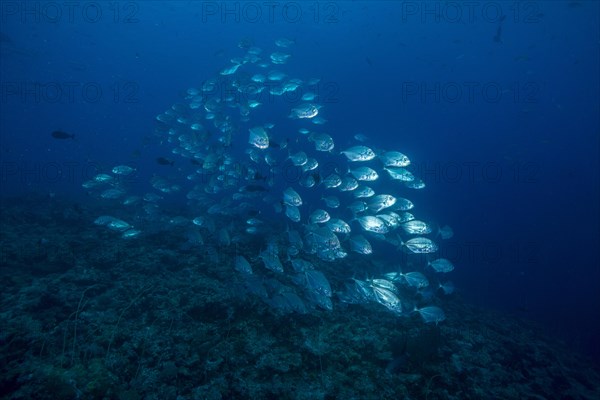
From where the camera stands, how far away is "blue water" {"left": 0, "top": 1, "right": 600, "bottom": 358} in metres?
32.5

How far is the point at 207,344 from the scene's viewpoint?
15.4ft

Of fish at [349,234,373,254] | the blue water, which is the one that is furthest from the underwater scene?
the blue water

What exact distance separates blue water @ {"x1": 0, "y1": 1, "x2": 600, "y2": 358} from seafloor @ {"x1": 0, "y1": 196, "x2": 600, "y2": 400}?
18.4m

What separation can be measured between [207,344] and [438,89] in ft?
195

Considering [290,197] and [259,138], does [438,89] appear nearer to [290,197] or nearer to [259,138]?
[259,138]

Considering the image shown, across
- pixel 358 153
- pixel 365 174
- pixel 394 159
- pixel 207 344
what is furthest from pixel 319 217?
pixel 207 344

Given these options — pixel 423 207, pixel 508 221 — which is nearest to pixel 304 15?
pixel 423 207

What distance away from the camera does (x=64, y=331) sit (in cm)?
457

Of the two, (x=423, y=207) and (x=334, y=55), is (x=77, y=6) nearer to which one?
(x=334, y=55)

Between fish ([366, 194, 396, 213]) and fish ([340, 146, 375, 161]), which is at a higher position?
fish ([340, 146, 375, 161])

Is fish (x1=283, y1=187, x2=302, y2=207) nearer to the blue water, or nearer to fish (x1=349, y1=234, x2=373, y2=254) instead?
fish (x1=349, y1=234, x2=373, y2=254)

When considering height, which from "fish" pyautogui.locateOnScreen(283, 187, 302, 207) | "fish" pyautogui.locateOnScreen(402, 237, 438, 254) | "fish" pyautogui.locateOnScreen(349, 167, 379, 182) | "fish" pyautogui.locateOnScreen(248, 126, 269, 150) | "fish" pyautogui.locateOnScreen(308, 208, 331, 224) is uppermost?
"fish" pyautogui.locateOnScreen(248, 126, 269, 150)

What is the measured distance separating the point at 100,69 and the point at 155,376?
94567mm

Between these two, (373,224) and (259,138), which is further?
(259,138)
